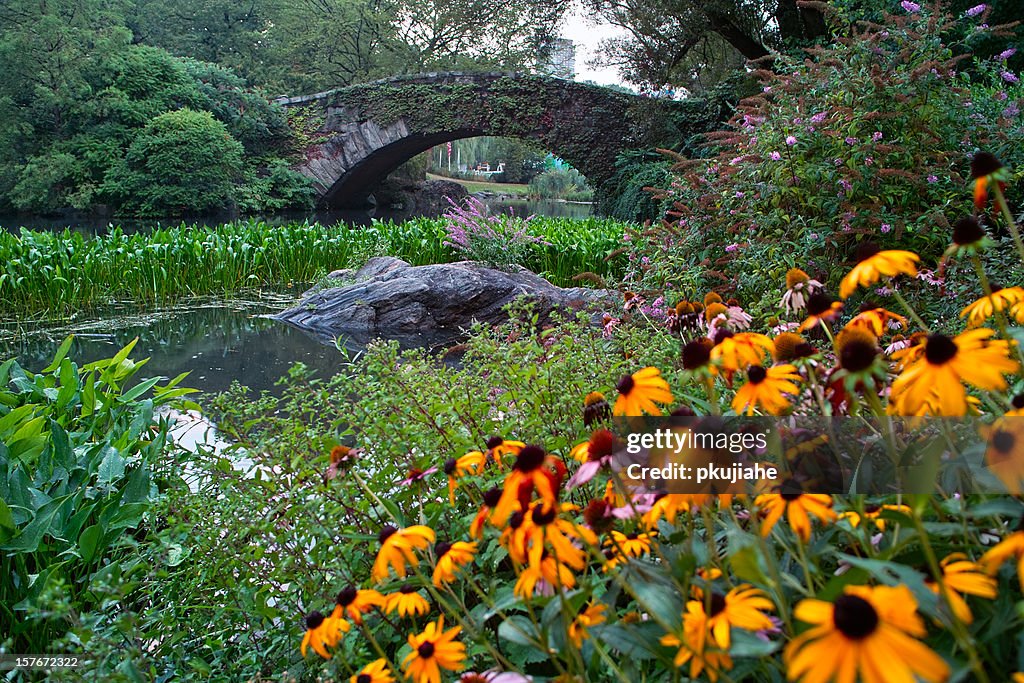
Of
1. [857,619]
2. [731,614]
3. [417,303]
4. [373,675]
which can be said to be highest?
[857,619]

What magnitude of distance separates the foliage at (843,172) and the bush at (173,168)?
16321 millimetres

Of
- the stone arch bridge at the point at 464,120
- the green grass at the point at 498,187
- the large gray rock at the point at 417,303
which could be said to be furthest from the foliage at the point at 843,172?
the green grass at the point at 498,187

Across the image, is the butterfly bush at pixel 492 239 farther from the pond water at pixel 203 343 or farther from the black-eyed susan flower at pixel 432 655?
the black-eyed susan flower at pixel 432 655

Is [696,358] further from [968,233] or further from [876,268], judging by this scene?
[968,233]

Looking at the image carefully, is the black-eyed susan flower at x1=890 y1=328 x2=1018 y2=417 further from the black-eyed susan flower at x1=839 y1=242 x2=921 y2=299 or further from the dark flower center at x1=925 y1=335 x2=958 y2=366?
the black-eyed susan flower at x1=839 y1=242 x2=921 y2=299

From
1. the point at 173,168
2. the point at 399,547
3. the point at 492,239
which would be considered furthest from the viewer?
the point at 173,168

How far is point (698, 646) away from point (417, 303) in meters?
6.39

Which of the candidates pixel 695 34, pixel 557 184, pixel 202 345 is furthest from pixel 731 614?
pixel 557 184

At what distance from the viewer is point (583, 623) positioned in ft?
3.17

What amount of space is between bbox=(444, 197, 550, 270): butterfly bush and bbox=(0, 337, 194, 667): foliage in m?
5.49

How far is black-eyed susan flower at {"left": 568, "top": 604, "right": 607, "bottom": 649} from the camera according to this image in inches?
37.5

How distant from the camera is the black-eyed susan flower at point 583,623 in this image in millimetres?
953

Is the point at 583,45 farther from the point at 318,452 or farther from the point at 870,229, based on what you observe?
the point at 318,452

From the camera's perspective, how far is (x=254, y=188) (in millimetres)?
19484
